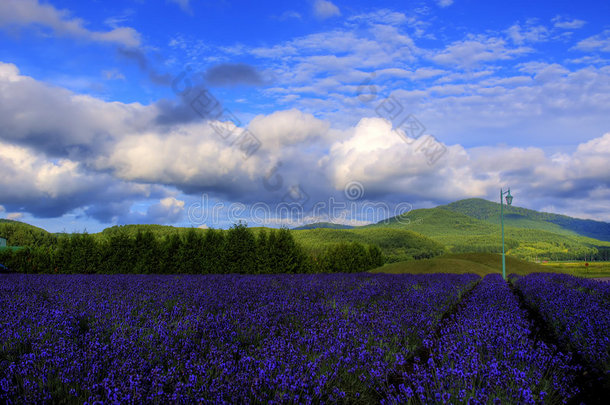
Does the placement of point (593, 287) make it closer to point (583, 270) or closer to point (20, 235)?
point (583, 270)

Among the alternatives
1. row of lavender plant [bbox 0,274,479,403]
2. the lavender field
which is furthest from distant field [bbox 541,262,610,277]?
row of lavender plant [bbox 0,274,479,403]

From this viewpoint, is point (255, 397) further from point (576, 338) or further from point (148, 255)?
point (148, 255)

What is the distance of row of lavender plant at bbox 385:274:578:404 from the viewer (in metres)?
2.80

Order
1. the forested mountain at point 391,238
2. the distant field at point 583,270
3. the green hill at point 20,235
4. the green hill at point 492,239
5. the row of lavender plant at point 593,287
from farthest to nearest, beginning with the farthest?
the green hill at point 492,239 < the green hill at point 20,235 < the distant field at point 583,270 < the forested mountain at point 391,238 < the row of lavender plant at point 593,287

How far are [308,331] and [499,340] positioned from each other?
86.7 inches

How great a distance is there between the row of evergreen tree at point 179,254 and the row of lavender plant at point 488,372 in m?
15.6

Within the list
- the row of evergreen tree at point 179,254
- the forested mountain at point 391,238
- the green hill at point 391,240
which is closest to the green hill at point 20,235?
the forested mountain at point 391,238

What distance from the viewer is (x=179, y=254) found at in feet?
67.4

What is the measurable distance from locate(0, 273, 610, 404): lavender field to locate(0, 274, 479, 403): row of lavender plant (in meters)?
0.02

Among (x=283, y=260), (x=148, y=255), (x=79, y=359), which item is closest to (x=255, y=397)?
(x=79, y=359)

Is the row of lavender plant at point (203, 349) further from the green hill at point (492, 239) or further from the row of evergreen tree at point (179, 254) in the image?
the green hill at point (492, 239)

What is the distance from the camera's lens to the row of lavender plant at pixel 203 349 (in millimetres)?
2773

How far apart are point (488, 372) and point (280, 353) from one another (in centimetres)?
179

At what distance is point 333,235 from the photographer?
75.9m
